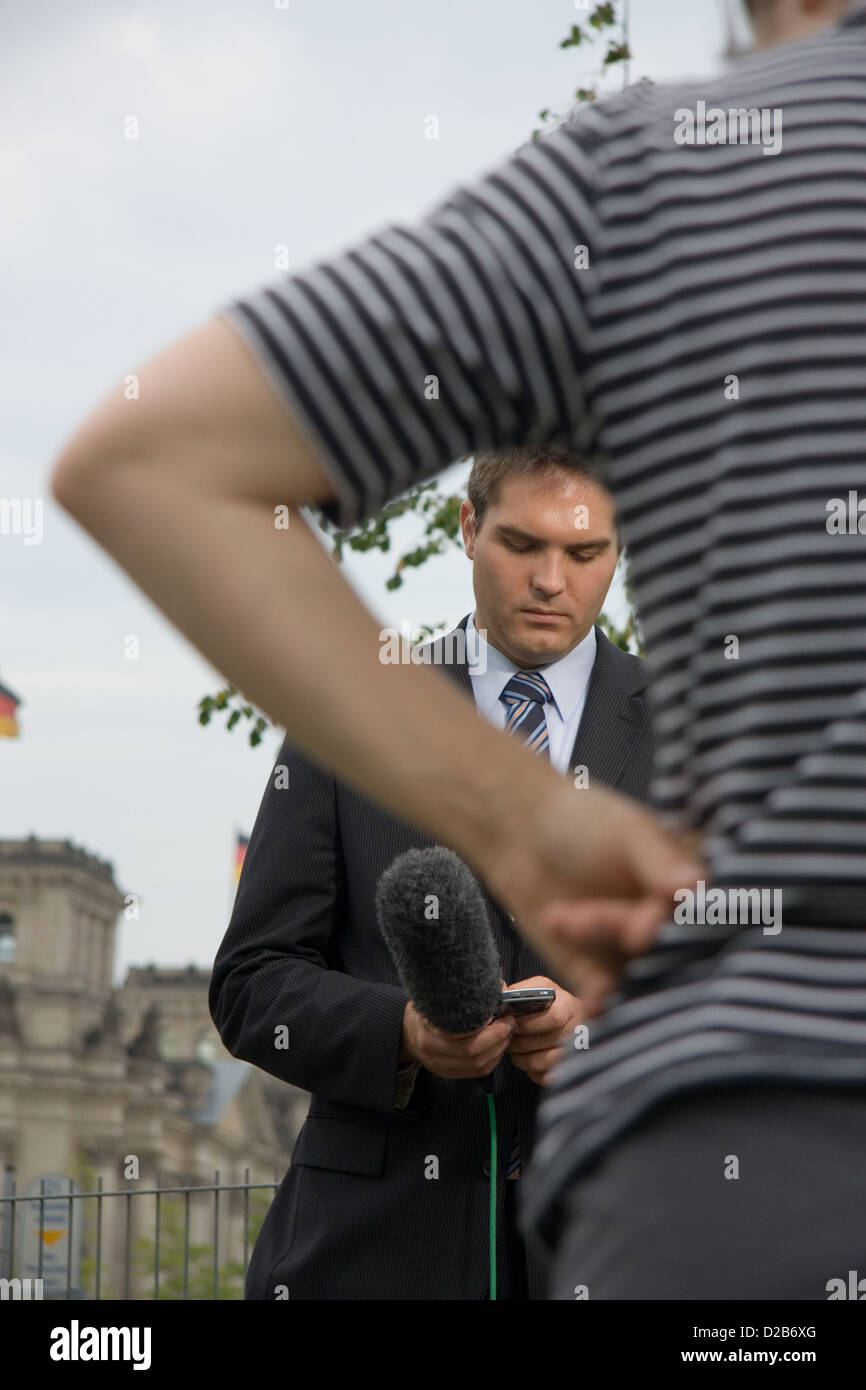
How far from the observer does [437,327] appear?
3.47ft

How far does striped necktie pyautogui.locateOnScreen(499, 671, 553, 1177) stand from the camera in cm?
358

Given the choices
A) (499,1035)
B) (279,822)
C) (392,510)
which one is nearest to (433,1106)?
(499,1035)

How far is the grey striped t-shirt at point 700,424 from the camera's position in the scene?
0.99m

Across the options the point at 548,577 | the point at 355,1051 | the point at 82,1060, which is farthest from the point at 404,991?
the point at 82,1060

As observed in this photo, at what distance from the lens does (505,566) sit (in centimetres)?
376

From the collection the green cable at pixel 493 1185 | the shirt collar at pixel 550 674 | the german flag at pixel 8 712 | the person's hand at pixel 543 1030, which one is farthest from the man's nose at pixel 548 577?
the german flag at pixel 8 712

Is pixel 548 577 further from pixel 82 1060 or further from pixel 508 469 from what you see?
pixel 82 1060

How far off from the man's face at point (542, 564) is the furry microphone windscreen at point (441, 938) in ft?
3.10

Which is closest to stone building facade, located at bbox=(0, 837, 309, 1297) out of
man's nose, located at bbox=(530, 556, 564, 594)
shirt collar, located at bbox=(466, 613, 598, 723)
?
shirt collar, located at bbox=(466, 613, 598, 723)

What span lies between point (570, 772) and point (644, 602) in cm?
234

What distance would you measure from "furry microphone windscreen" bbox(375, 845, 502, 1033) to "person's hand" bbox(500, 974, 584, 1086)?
106 millimetres

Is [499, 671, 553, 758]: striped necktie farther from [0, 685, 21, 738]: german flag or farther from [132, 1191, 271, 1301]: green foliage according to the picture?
[0, 685, 21, 738]: german flag

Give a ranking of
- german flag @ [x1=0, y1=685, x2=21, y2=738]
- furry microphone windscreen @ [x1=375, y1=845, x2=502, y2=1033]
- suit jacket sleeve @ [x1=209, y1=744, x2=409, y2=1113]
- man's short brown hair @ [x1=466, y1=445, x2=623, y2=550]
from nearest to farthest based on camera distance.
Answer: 1. furry microphone windscreen @ [x1=375, y1=845, x2=502, y2=1033]
2. suit jacket sleeve @ [x1=209, y1=744, x2=409, y2=1113]
3. man's short brown hair @ [x1=466, y1=445, x2=623, y2=550]
4. german flag @ [x1=0, y1=685, x2=21, y2=738]

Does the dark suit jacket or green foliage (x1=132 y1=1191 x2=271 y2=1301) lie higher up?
the dark suit jacket
